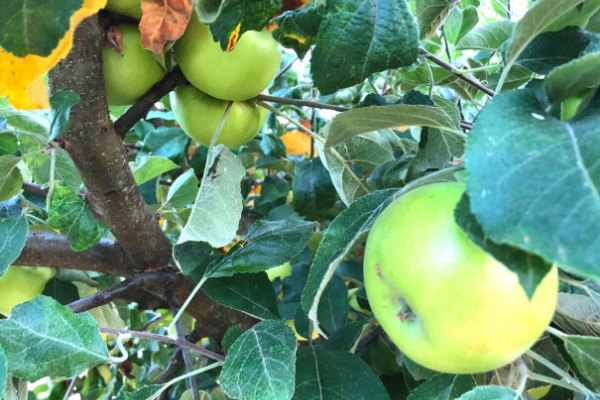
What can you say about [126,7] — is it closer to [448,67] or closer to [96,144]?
[96,144]

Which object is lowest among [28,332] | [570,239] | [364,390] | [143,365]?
[143,365]

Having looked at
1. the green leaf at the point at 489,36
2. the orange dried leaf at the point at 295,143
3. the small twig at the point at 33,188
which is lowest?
the orange dried leaf at the point at 295,143

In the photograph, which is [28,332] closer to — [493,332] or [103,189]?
[103,189]

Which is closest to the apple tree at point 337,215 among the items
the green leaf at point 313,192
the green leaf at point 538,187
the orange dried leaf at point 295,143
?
the green leaf at point 538,187

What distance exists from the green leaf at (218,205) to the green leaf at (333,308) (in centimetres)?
24

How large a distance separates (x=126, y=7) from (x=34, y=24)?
0.15m

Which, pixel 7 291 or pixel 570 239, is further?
pixel 7 291

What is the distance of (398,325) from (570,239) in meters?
0.13

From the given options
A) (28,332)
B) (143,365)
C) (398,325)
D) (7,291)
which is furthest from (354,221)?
(143,365)

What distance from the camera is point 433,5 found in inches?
20.2

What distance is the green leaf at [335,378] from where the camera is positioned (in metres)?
0.40

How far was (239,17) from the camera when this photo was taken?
302 mm

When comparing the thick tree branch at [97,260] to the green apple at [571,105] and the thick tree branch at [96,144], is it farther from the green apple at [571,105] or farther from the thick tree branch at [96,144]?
the green apple at [571,105]

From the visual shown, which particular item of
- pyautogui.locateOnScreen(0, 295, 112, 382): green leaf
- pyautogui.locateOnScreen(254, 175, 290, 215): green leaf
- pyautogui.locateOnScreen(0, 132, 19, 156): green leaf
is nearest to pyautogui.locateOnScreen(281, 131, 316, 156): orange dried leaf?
pyautogui.locateOnScreen(254, 175, 290, 215): green leaf
